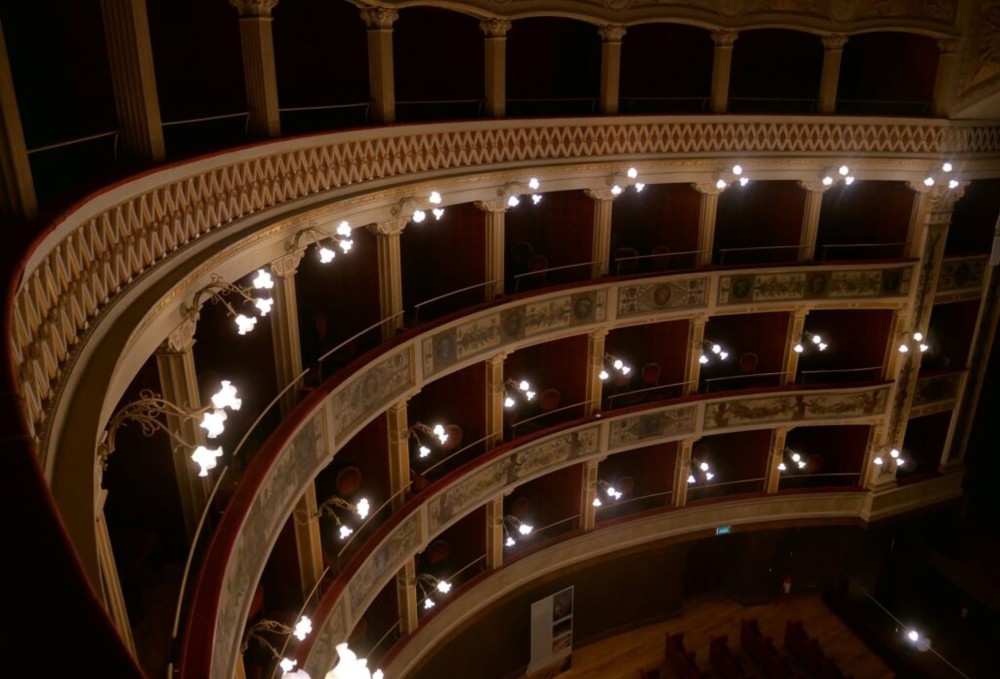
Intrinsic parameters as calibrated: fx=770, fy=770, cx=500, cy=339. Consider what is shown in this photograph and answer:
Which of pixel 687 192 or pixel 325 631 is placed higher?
pixel 687 192

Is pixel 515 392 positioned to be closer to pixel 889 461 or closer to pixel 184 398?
pixel 889 461

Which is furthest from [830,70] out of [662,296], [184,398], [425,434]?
[184,398]

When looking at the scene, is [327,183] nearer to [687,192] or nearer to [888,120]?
[687,192]

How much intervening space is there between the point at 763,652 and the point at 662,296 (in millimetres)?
7826

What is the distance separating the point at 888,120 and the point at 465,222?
8306 millimetres

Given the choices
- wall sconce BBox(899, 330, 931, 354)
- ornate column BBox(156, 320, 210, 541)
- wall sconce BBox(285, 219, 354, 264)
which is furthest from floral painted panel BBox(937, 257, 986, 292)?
ornate column BBox(156, 320, 210, 541)

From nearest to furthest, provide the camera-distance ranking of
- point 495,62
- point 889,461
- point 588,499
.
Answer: point 495,62 < point 588,499 < point 889,461

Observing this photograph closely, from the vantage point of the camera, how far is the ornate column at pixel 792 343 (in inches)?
618

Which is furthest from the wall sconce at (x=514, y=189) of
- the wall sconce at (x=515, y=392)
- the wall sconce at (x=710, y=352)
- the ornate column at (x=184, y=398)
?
the ornate column at (x=184, y=398)

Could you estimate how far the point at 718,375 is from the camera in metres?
16.8

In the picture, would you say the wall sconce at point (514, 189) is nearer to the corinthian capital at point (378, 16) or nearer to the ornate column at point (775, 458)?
the corinthian capital at point (378, 16)

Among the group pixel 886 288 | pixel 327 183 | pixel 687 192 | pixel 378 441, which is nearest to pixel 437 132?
pixel 327 183

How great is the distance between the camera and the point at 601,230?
14023mm

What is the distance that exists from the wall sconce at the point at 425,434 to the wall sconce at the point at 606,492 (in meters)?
4.11
